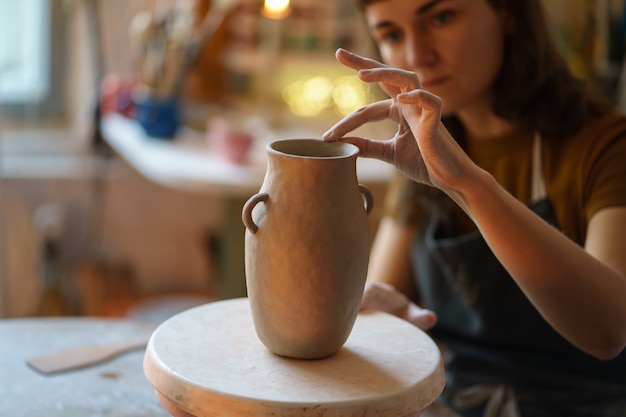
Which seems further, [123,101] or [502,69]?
[123,101]

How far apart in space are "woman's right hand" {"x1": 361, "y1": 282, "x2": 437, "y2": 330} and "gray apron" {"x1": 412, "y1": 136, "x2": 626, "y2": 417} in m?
0.22

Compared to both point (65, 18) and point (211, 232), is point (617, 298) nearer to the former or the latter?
point (211, 232)

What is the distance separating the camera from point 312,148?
1014 mm

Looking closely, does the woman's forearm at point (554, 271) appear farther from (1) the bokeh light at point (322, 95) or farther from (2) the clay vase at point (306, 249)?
(1) the bokeh light at point (322, 95)

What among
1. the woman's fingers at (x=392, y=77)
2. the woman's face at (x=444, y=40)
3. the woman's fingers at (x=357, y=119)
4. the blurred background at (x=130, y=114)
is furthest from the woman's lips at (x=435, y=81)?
the blurred background at (x=130, y=114)

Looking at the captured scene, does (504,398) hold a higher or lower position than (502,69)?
lower

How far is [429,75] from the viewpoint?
1.34 m

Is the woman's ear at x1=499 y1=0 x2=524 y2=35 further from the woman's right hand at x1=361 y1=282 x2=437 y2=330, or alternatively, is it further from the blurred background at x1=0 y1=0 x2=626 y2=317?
the blurred background at x1=0 y1=0 x2=626 y2=317

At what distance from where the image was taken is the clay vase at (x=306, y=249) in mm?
938

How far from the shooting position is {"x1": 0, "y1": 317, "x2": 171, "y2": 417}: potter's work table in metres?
1.13

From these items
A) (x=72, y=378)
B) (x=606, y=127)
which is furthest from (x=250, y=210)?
(x=606, y=127)

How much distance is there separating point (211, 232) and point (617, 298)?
5.93 ft

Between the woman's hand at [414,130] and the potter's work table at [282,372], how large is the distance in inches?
8.1

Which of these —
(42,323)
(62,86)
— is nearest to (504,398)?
(42,323)
